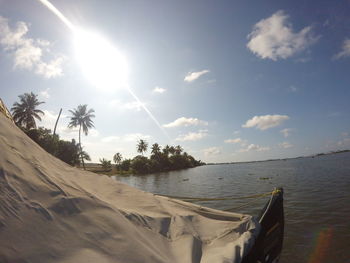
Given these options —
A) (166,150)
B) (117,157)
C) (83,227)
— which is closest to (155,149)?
(166,150)

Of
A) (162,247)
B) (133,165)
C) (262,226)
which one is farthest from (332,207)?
(133,165)

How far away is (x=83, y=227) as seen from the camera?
260cm

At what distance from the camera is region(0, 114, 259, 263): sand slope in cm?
214

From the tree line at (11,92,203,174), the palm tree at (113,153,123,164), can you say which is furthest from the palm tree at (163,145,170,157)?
the palm tree at (113,153,123,164)

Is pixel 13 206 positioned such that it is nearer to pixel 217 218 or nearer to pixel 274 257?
pixel 217 218

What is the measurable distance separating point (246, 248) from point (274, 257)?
2118 millimetres

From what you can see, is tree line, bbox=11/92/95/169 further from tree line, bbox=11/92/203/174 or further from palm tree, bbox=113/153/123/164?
palm tree, bbox=113/153/123/164

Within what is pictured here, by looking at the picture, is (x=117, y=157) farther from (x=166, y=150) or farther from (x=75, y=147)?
(x=75, y=147)

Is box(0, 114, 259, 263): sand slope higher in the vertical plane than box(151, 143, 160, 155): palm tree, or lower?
lower

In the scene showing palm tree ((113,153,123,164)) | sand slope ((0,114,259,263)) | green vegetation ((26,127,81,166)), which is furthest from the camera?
palm tree ((113,153,123,164))

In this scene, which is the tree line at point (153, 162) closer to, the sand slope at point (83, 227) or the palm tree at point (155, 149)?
the palm tree at point (155, 149)

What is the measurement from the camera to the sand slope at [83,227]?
2145mm

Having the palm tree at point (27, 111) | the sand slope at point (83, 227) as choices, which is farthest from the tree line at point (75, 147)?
the sand slope at point (83, 227)

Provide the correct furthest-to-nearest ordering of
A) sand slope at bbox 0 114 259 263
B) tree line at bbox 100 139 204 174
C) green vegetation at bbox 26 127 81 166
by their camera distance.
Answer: tree line at bbox 100 139 204 174 → green vegetation at bbox 26 127 81 166 → sand slope at bbox 0 114 259 263
